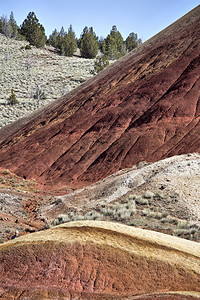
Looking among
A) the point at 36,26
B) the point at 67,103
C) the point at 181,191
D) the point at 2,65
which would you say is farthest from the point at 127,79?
the point at 36,26

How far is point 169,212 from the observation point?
1282cm

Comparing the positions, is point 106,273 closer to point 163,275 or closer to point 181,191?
point 163,275

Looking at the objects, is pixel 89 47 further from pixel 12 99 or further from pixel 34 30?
pixel 12 99

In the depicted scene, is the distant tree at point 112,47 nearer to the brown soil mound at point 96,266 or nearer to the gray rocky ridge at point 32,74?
the gray rocky ridge at point 32,74

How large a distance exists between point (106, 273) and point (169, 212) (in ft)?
22.3

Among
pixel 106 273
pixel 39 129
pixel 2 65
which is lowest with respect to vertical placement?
pixel 106 273

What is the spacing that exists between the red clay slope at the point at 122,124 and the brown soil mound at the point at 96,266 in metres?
16.5

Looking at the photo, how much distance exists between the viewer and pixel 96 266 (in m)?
6.71

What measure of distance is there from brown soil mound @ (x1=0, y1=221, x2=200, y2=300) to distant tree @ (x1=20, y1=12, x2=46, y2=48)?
89.8 m

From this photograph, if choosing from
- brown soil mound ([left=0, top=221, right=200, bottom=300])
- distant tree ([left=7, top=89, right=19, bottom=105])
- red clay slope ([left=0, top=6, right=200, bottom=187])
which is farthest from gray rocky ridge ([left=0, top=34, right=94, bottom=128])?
brown soil mound ([left=0, top=221, right=200, bottom=300])

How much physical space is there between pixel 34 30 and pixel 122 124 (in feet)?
235

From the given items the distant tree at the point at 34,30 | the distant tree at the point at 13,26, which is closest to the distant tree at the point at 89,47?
the distant tree at the point at 34,30

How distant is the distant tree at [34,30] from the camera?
3509 inches

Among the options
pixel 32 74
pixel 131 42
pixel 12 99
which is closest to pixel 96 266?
pixel 12 99
